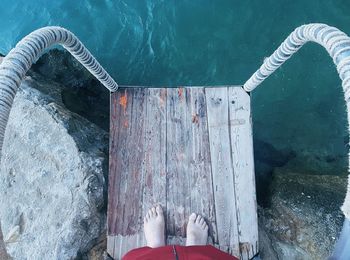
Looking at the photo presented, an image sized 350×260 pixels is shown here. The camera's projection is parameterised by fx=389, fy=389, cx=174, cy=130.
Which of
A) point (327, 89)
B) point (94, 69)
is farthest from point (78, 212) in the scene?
point (327, 89)

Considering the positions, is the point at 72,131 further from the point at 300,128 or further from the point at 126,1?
the point at 300,128

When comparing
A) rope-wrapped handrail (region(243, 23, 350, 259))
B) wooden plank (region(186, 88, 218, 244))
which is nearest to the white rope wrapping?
rope-wrapped handrail (region(243, 23, 350, 259))

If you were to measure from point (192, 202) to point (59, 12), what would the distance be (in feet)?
11.6

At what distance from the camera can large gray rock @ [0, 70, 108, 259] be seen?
135 inches

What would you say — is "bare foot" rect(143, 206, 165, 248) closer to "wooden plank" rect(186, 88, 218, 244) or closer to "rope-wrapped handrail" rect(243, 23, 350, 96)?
"wooden plank" rect(186, 88, 218, 244)

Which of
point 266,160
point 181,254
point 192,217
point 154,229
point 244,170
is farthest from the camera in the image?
point 266,160

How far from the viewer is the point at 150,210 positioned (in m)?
3.54

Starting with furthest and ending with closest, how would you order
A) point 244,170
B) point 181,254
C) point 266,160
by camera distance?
point 266,160
point 244,170
point 181,254

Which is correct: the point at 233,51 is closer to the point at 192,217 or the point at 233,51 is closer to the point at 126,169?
the point at 126,169

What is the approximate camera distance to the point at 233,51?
16.9ft

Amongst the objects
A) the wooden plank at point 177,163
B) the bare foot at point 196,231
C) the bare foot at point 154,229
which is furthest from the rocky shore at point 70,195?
the bare foot at point 196,231

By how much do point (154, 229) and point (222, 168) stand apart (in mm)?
871

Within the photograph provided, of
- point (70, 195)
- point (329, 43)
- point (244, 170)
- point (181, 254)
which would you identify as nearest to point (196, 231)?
point (181, 254)

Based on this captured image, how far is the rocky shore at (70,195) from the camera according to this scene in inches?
136
